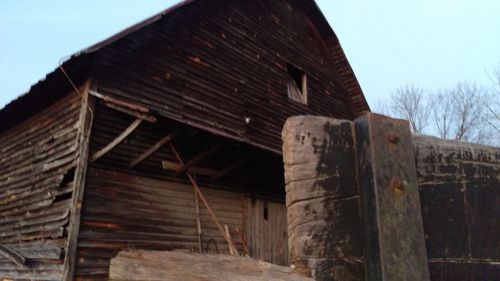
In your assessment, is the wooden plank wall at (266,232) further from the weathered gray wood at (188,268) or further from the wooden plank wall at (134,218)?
the weathered gray wood at (188,268)

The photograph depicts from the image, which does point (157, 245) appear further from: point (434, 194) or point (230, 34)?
point (434, 194)

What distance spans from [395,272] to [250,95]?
857cm

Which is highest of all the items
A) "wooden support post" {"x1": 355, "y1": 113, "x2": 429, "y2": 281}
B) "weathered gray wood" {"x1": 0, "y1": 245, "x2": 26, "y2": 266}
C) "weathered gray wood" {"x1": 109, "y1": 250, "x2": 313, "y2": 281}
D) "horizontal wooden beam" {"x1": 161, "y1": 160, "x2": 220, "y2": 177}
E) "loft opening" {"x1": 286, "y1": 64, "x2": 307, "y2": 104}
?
"loft opening" {"x1": 286, "y1": 64, "x2": 307, "y2": 104}

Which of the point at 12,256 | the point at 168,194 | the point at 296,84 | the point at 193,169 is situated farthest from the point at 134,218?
the point at 296,84

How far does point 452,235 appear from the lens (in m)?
1.08

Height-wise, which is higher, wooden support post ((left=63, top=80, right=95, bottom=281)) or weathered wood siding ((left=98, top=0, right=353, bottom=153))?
weathered wood siding ((left=98, top=0, right=353, bottom=153))

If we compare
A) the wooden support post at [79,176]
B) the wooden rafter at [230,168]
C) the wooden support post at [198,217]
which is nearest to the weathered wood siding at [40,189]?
the wooden support post at [79,176]

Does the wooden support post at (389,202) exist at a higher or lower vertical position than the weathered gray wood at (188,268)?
higher

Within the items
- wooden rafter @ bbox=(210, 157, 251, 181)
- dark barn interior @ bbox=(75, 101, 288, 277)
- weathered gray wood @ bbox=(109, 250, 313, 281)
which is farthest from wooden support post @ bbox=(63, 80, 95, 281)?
weathered gray wood @ bbox=(109, 250, 313, 281)

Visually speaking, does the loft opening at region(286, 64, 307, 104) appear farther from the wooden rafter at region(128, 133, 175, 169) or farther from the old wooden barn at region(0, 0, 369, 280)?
the wooden rafter at region(128, 133, 175, 169)

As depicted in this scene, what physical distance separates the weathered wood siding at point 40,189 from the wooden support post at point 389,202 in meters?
5.81

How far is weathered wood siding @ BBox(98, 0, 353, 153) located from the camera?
7.30 m

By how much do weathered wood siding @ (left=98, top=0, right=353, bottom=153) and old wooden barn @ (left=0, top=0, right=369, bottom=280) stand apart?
0.10ft

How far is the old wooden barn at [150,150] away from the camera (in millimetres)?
6242
